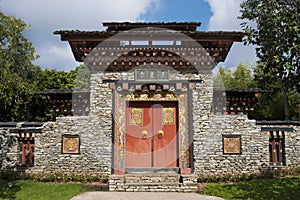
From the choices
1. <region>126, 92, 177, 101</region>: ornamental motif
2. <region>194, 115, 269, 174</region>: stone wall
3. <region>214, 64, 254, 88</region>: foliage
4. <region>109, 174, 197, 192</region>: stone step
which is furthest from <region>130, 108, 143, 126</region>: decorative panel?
<region>214, 64, 254, 88</region>: foliage

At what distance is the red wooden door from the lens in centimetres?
1031

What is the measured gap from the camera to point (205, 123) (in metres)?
10.8

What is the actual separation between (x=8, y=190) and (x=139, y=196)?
4.03m

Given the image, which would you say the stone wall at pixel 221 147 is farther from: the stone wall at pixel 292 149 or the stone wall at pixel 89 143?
the stone wall at pixel 89 143

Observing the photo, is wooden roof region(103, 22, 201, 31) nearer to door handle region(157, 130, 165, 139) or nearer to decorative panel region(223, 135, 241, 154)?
door handle region(157, 130, 165, 139)

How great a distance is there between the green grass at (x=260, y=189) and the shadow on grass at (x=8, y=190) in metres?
5.55

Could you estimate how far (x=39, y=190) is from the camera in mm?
9211

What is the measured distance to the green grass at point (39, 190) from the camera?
8570 mm

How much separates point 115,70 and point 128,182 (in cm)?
385

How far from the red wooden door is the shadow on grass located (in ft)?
11.4

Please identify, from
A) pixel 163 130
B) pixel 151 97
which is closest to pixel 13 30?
pixel 151 97

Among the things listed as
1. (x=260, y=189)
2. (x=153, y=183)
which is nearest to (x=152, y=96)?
(x=153, y=183)

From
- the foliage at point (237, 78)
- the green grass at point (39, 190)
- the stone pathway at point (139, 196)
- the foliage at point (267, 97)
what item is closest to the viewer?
the stone pathway at point (139, 196)

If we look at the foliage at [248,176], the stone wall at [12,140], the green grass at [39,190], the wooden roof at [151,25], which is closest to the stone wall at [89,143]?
the stone wall at [12,140]
